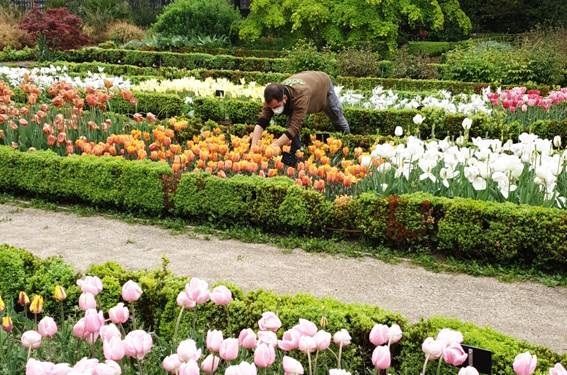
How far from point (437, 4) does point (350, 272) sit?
2095 cm

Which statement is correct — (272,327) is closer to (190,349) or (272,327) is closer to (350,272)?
(190,349)

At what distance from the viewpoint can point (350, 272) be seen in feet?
19.0

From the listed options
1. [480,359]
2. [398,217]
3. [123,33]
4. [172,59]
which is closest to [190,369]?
[480,359]

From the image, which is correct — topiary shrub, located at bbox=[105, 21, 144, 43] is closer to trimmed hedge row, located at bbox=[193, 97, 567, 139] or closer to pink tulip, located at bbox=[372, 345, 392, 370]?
trimmed hedge row, located at bbox=[193, 97, 567, 139]

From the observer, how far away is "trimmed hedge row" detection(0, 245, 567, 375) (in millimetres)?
3279

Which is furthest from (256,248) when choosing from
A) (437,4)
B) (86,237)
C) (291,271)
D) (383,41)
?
(437,4)

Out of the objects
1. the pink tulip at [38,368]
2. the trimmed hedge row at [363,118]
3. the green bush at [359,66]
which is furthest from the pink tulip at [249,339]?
the green bush at [359,66]

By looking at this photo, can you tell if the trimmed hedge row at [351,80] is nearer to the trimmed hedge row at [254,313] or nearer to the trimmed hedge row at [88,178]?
the trimmed hedge row at [88,178]

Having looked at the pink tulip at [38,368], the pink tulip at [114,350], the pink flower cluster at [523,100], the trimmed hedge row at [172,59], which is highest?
the pink tulip at [38,368]

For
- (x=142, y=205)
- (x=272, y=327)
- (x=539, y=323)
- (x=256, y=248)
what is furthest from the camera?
(x=142, y=205)

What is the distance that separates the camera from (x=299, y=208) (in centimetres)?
663

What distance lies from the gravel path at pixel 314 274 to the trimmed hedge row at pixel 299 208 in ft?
1.26

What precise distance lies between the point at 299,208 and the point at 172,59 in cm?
1448

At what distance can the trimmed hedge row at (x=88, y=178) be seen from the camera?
7.30 m
